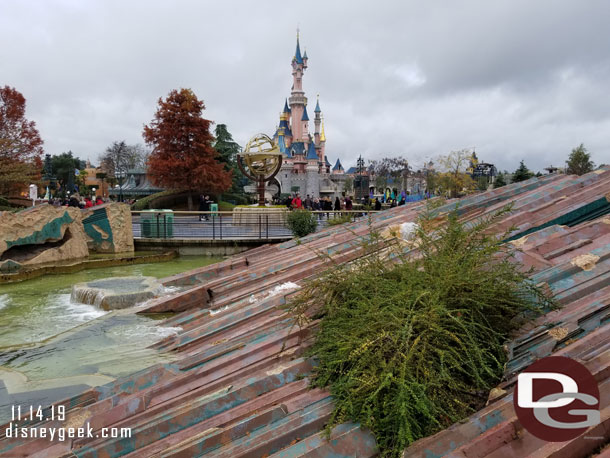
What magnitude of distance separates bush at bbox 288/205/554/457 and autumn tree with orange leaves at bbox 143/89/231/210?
37.6 m

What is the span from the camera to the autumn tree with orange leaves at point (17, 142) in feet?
117

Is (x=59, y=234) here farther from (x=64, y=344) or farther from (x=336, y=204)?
(x=336, y=204)

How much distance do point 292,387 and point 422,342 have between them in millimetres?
1069

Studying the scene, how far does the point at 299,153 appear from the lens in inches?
2916

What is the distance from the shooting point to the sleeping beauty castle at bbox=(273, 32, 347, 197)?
237 feet

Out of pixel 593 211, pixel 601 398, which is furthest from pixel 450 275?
pixel 593 211

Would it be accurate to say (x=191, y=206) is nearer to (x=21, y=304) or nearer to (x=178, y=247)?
(x=178, y=247)

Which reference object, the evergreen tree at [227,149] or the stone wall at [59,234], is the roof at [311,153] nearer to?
the evergreen tree at [227,149]

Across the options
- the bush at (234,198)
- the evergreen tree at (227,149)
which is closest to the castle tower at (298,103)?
the evergreen tree at (227,149)

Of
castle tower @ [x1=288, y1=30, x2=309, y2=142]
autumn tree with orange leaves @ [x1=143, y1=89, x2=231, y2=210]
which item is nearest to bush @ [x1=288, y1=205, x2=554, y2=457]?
autumn tree with orange leaves @ [x1=143, y1=89, x2=231, y2=210]

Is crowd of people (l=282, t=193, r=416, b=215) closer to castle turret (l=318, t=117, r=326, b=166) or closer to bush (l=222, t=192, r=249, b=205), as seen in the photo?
bush (l=222, t=192, r=249, b=205)

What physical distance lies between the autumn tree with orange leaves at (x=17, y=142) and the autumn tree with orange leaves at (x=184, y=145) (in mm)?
9303

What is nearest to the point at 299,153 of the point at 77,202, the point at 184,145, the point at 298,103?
the point at 298,103

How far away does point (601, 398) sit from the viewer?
2.15 metres
